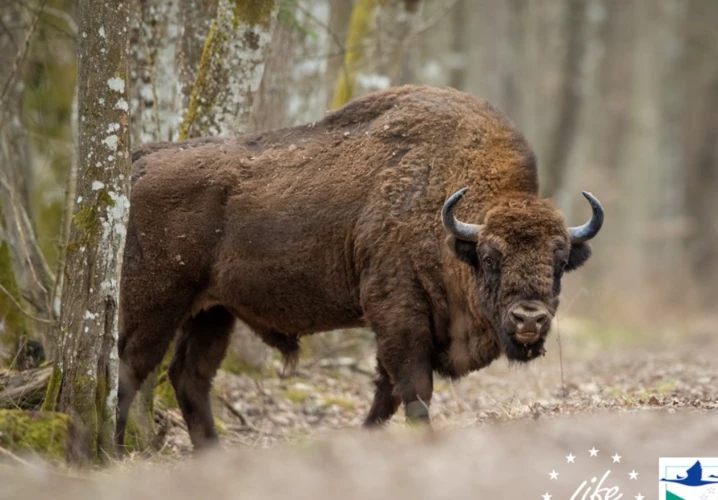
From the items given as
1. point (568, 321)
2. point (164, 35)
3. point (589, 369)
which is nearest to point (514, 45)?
point (568, 321)

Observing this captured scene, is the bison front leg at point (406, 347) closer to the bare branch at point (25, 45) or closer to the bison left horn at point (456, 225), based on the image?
the bison left horn at point (456, 225)

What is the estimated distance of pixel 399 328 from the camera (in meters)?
7.77

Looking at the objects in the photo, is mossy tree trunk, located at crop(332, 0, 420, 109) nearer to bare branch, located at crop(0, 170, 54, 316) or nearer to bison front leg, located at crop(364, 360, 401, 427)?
bare branch, located at crop(0, 170, 54, 316)

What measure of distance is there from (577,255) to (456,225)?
100cm

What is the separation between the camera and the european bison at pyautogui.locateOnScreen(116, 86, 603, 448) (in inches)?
305

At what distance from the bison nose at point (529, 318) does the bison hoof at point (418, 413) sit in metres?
0.94

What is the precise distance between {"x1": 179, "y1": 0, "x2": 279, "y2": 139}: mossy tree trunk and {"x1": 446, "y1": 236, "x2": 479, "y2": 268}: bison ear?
2393 millimetres

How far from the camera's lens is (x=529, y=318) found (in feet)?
23.4

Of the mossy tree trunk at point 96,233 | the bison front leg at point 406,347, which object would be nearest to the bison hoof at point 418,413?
the bison front leg at point 406,347

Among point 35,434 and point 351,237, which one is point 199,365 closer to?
point 351,237

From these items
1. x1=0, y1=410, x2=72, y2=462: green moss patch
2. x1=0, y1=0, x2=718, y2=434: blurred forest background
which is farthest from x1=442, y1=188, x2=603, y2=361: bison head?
x1=0, y1=410, x2=72, y2=462: green moss patch

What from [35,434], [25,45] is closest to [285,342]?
[35,434]

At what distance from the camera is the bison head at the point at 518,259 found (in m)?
7.27

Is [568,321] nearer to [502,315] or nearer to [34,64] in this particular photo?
[34,64]
